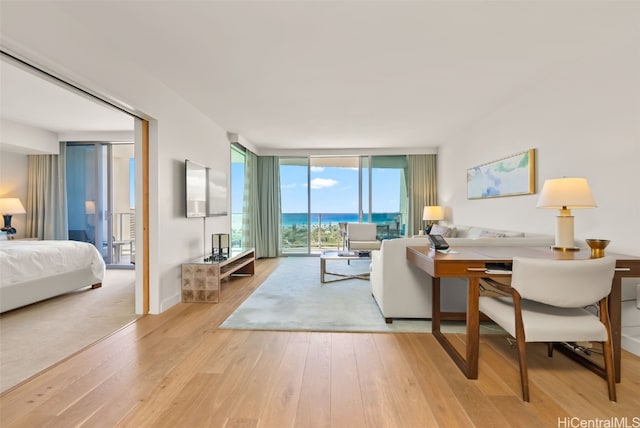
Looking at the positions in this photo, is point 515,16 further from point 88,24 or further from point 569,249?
point 88,24

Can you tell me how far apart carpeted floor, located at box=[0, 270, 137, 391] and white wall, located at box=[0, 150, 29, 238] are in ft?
8.00

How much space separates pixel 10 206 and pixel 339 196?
5844 mm

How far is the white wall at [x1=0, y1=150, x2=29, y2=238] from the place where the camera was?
514 cm

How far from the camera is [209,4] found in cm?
196

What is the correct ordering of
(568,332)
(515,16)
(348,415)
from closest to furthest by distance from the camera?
(348,415), (568,332), (515,16)

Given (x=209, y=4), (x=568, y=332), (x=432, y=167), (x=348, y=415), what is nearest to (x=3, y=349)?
(x=348, y=415)

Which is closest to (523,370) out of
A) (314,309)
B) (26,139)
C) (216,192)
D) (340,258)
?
(314,309)

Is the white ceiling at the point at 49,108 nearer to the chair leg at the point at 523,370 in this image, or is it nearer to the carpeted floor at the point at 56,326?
the carpeted floor at the point at 56,326

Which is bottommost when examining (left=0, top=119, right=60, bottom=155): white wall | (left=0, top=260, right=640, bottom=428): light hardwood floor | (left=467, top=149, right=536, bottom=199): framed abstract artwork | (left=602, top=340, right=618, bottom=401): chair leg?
(left=0, top=260, right=640, bottom=428): light hardwood floor

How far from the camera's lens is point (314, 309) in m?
3.27

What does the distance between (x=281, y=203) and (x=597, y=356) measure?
5.73 meters

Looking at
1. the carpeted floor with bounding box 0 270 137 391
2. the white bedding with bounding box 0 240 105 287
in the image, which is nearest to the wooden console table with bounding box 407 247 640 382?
the carpeted floor with bounding box 0 270 137 391

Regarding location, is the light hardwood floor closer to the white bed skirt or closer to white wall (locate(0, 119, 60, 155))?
the white bed skirt

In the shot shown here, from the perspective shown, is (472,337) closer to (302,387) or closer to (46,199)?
(302,387)
